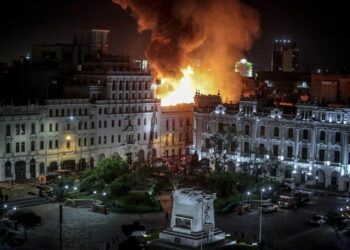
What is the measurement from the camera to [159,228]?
266ft

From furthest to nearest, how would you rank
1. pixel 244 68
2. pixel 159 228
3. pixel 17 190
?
pixel 244 68
pixel 17 190
pixel 159 228

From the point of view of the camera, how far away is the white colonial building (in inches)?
4274

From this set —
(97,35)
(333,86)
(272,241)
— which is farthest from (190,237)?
(97,35)

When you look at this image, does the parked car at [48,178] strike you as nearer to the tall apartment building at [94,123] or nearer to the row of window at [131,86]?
the tall apartment building at [94,123]

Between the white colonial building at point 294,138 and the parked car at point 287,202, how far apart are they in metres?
14.3

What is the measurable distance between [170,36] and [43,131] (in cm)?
4474

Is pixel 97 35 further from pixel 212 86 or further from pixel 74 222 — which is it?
pixel 74 222

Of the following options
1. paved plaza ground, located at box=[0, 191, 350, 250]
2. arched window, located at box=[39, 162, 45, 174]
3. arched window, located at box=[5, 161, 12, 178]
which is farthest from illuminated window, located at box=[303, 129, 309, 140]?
arched window, located at box=[5, 161, 12, 178]

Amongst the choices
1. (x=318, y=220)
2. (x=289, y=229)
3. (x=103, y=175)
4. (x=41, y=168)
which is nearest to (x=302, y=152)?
(x=318, y=220)

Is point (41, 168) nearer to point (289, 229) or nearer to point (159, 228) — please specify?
point (159, 228)

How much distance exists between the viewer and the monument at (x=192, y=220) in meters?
71.2

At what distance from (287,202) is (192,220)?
2619 cm

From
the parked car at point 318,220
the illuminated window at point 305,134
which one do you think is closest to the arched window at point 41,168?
the illuminated window at point 305,134

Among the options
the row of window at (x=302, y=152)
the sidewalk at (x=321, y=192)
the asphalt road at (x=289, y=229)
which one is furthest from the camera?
the row of window at (x=302, y=152)
